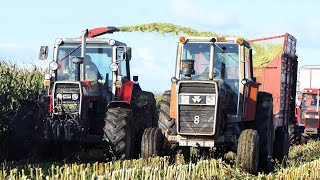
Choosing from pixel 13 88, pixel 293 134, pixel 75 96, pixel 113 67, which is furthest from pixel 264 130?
pixel 293 134

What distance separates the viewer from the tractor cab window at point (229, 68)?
12180 mm

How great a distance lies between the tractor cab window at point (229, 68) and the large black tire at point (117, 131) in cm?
190

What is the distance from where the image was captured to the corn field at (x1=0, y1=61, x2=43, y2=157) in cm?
1445

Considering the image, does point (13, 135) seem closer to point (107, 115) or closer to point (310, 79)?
point (107, 115)

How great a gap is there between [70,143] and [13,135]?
1207 millimetres

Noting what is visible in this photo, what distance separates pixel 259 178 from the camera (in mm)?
9953

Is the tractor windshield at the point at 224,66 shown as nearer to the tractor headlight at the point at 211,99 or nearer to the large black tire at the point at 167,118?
the large black tire at the point at 167,118

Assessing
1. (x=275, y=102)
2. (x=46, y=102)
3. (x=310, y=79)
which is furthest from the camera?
(x=310, y=79)

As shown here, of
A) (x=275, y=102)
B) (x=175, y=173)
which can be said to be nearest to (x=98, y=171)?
(x=175, y=173)

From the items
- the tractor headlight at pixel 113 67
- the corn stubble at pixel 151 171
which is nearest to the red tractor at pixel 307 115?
the tractor headlight at pixel 113 67

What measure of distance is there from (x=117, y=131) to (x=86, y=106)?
3.42ft

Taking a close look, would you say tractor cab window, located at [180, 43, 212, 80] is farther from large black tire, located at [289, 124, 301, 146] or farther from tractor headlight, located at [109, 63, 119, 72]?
large black tire, located at [289, 124, 301, 146]

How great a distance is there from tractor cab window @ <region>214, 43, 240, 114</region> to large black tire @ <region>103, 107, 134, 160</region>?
190cm

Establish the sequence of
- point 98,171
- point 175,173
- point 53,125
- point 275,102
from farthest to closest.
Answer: point 275,102, point 53,125, point 98,171, point 175,173
